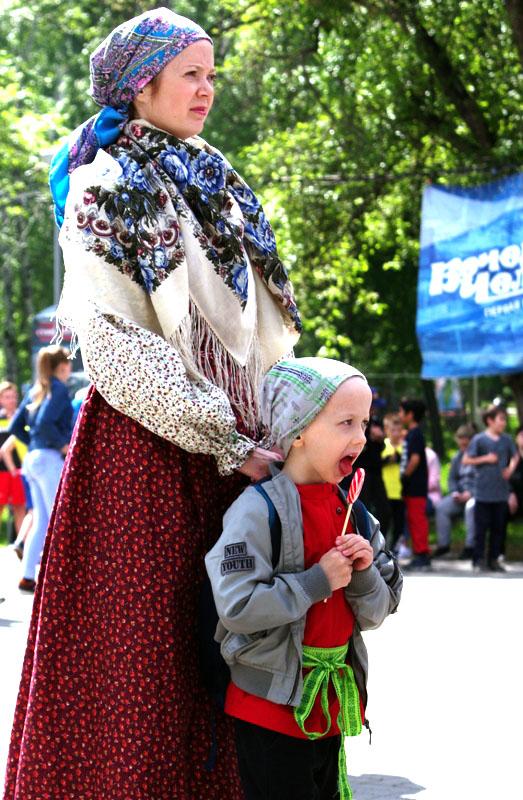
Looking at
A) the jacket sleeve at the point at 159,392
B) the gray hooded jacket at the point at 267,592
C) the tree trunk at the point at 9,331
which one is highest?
the tree trunk at the point at 9,331

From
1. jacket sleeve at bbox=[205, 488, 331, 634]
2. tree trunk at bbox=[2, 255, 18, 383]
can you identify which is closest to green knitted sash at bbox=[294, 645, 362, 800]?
jacket sleeve at bbox=[205, 488, 331, 634]

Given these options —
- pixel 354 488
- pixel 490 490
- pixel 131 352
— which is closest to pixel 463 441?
pixel 490 490

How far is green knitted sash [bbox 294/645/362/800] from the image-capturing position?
10.9 ft

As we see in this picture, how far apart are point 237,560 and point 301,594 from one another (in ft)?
0.50

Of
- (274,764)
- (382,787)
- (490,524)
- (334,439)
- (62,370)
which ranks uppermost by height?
(62,370)

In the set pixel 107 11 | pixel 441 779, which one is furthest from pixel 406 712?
pixel 107 11

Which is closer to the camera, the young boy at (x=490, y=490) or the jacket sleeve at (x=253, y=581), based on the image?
the jacket sleeve at (x=253, y=581)

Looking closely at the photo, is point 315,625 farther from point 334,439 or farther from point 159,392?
point 159,392

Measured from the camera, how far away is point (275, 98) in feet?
81.7

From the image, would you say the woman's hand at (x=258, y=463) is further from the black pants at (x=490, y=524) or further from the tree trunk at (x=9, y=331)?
the tree trunk at (x=9, y=331)

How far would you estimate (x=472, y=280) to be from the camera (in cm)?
1670

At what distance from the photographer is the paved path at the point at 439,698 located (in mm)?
5492

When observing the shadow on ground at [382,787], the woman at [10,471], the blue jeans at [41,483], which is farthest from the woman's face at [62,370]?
the shadow on ground at [382,787]

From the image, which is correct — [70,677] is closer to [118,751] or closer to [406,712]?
[118,751]
